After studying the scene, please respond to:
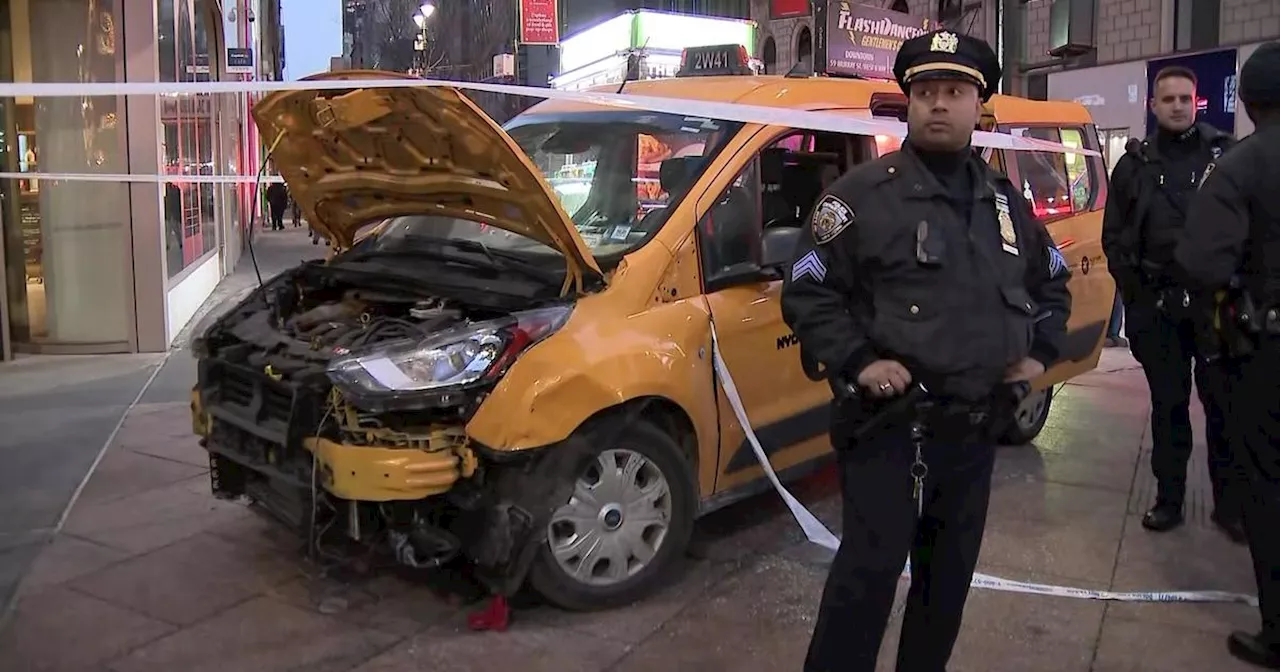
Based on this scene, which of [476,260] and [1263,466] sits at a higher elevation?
[476,260]

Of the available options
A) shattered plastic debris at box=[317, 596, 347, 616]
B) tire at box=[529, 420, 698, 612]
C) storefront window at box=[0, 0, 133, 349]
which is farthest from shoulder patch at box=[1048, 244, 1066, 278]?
storefront window at box=[0, 0, 133, 349]

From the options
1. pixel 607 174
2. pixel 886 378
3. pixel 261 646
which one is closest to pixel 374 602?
pixel 261 646

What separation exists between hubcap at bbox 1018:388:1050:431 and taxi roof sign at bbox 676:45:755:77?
7.95ft

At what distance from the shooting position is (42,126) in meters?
9.61

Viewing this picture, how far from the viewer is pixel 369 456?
11.5ft

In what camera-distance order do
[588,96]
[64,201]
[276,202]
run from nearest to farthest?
[588,96], [64,201], [276,202]

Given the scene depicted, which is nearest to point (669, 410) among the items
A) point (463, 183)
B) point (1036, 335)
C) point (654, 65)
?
point (463, 183)

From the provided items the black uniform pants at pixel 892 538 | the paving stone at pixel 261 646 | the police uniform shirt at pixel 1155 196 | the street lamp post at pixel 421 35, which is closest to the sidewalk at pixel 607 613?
the paving stone at pixel 261 646

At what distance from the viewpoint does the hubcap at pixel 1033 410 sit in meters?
6.19

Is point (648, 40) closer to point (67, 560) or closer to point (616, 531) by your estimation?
point (67, 560)

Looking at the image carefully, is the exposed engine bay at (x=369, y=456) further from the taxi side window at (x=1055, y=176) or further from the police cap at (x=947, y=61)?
the taxi side window at (x=1055, y=176)

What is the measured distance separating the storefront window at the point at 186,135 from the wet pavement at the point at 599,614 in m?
5.77

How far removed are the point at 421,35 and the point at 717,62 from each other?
128 ft

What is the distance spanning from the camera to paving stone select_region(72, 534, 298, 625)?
4.08m
